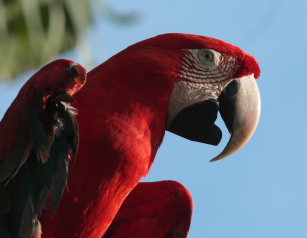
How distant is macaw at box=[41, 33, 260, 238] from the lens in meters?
2.46

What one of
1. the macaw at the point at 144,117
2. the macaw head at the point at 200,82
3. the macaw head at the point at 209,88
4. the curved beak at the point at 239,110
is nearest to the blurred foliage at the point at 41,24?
the macaw at the point at 144,117

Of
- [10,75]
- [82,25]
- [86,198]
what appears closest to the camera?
[82,25]

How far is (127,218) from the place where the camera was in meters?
3.01

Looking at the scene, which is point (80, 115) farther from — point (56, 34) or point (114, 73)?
point (56, 34)

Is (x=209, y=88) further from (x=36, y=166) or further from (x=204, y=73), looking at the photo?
(x=36, y=166)

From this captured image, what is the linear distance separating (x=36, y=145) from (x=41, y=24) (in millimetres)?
713

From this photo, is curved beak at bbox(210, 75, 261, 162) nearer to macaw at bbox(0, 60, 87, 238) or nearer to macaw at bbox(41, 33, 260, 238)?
macaw at bbox(41, 33, 260, 238)

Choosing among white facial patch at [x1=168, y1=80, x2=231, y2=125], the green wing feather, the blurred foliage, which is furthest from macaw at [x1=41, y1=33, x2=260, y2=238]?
the blurred foliage

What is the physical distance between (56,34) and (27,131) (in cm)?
71

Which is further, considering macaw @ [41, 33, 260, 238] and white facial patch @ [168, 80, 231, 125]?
white facial patch @ [168, 80, 231, 125]

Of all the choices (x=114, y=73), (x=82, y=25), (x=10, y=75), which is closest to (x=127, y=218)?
(x=114, y=73)

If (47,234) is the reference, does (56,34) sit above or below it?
above

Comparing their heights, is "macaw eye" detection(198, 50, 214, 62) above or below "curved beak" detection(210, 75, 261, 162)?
above

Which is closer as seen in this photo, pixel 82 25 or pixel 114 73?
pixel 82 25
